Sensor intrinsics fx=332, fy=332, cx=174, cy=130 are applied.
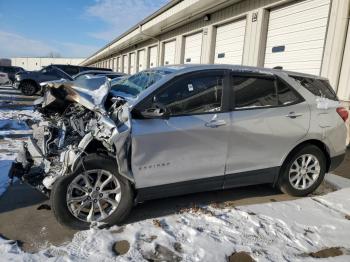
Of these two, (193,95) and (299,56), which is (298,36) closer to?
(299,56)

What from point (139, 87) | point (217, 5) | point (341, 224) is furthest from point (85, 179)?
point (217, 5)

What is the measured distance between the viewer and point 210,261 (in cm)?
314

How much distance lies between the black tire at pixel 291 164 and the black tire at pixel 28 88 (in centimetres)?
1672

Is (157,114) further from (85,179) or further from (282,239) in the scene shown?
(282,239)

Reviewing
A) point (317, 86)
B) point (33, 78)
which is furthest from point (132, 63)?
point (317, 86)

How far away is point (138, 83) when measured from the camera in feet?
14.3

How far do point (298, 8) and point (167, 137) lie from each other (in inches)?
299

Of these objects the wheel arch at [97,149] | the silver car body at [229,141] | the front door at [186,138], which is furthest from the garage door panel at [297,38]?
the wheel arch at [97,149]

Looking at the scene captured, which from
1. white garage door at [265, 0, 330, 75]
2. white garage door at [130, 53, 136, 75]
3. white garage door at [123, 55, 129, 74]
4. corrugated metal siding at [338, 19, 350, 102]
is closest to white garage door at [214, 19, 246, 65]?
white garage door at [265, 0, 330, 75]

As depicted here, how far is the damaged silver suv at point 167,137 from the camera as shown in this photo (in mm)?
3523

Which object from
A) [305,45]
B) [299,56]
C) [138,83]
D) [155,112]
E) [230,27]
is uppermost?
[230,27]

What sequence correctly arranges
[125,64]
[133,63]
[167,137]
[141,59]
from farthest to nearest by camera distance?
[125,64] → [133,63] → [141,59] → [167,137]

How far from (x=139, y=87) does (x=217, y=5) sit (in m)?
9.27

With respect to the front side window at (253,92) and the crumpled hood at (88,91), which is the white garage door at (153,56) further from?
the crumpled hood at (88,91)
